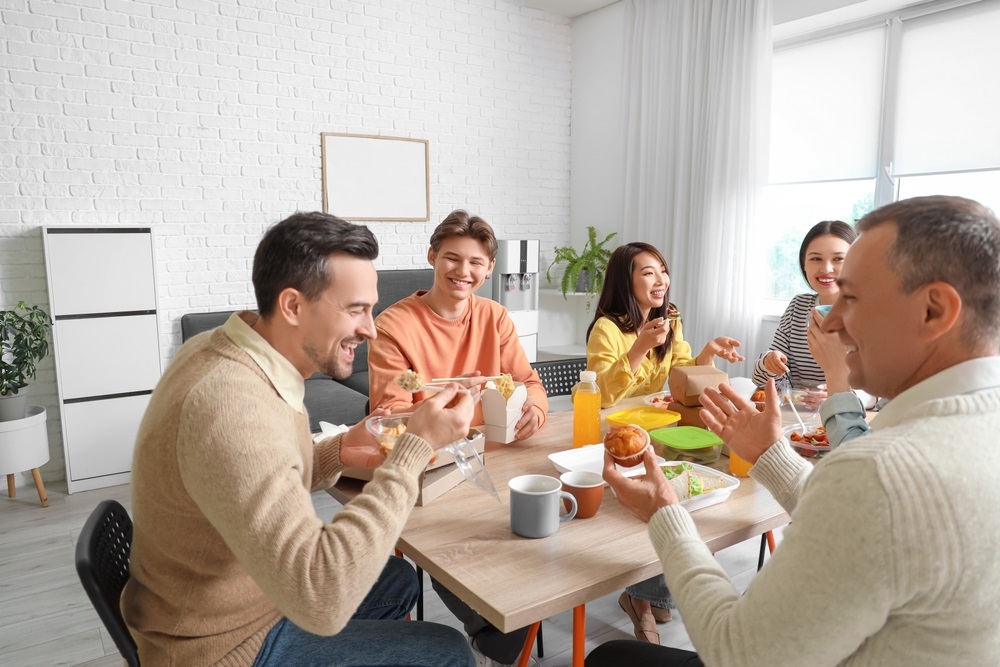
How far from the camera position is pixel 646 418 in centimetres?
193

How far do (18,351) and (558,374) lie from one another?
110 inches

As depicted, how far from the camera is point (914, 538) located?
743 millimetres

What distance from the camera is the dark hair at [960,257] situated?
875 mm

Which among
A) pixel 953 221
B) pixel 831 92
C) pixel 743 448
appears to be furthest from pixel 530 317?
pixel 953 221

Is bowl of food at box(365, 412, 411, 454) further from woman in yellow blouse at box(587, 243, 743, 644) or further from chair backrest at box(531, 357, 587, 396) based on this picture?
chair backrest at box(531, 357, 587, 396)

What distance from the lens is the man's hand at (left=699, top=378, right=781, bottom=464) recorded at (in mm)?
1367

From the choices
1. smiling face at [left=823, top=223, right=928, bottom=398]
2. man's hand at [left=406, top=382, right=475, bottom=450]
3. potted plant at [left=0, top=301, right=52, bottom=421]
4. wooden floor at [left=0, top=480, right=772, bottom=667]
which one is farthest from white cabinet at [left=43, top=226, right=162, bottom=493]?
smiling face at [left=823, top=223, right=928, bottom=398]

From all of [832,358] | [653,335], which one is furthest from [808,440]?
[653,335]

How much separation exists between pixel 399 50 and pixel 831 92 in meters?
3.02

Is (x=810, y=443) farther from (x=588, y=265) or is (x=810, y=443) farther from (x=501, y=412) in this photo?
(x=588, y=265)

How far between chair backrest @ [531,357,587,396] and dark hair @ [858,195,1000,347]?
1.95 meters

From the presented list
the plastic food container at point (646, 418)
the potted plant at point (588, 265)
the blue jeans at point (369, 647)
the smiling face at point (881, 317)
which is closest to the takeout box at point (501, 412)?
the plastic food container at point (646, 418)

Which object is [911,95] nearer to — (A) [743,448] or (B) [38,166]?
(A) [743,448]

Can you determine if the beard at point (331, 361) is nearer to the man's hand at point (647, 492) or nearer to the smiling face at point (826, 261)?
the man's hand at point (647, 492)
